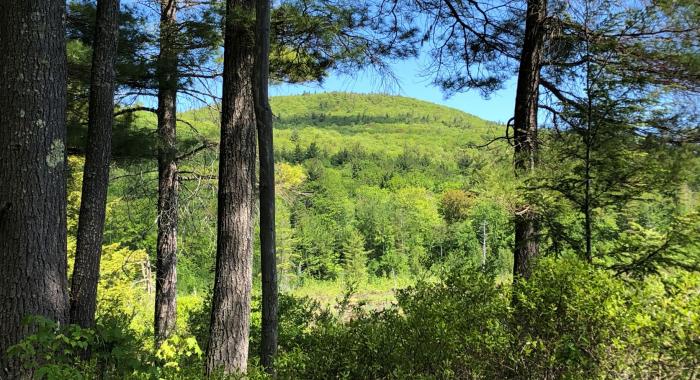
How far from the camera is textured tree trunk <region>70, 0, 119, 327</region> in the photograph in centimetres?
363

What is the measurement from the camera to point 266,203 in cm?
331

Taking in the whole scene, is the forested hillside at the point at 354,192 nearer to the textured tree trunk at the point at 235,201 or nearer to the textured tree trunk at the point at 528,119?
the textured tree trunk at the point at 528,119

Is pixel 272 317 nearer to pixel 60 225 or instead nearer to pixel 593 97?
pixel 60 225

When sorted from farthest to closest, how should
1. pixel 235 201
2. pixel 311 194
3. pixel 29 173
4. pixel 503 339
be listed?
pixel 311 194 → pixel 235 201 → pixel 29 173 → pixel 503 339

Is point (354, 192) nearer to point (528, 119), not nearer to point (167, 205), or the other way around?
point (167, 205)

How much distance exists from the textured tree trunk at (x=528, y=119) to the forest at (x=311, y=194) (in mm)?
23

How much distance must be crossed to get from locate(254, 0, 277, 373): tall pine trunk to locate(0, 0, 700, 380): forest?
0.01m

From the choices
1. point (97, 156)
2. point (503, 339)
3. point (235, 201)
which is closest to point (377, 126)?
point (235, 201)

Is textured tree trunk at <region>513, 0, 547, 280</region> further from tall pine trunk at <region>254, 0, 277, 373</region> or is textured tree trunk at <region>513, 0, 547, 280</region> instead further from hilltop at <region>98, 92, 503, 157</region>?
hilltop at <region>98, 92, 503, 157</region>

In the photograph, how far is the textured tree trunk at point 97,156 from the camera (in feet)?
11.9

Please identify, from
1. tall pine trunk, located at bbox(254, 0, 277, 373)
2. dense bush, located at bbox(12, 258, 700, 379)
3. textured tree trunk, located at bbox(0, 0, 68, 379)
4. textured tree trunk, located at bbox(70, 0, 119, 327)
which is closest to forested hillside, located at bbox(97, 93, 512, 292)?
dense bush, located at bbox(12, 258, 700, 379)

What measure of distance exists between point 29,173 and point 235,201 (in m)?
1.67

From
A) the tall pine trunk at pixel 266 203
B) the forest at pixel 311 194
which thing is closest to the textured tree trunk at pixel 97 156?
the forest at pixel 311 194

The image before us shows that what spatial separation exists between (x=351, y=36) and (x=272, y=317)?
10.5ft
